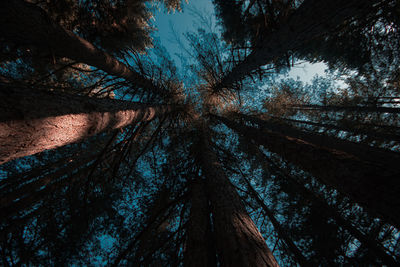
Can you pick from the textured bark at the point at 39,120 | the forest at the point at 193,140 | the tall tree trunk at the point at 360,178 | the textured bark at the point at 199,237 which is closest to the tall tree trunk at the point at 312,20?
the forest at the point at 193,140

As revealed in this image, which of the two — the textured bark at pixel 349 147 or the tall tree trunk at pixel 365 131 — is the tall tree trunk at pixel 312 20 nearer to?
the textured bark at pixel 349 147

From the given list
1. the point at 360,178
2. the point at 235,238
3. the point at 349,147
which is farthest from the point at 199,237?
the point at 349,147

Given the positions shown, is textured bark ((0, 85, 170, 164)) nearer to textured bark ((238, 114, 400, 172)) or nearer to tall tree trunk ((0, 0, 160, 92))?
tall tree trunk ((0, 0, 160, 92))

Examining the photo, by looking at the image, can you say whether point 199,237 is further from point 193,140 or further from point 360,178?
point 193,140

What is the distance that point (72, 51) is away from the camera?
2.07 metres

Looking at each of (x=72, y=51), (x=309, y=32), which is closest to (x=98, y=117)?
(x=72, y=51)

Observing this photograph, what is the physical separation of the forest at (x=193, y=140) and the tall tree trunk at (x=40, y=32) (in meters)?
0.02

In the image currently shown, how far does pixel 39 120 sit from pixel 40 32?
5.99 feet

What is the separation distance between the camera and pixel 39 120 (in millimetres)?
826

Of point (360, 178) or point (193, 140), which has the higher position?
point (193, 140)

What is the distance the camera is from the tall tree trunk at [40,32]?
142cm

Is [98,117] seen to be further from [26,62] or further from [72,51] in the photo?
[26,62]

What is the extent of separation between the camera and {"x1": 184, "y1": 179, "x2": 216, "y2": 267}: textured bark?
1483 mm

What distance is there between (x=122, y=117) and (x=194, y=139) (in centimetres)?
454
